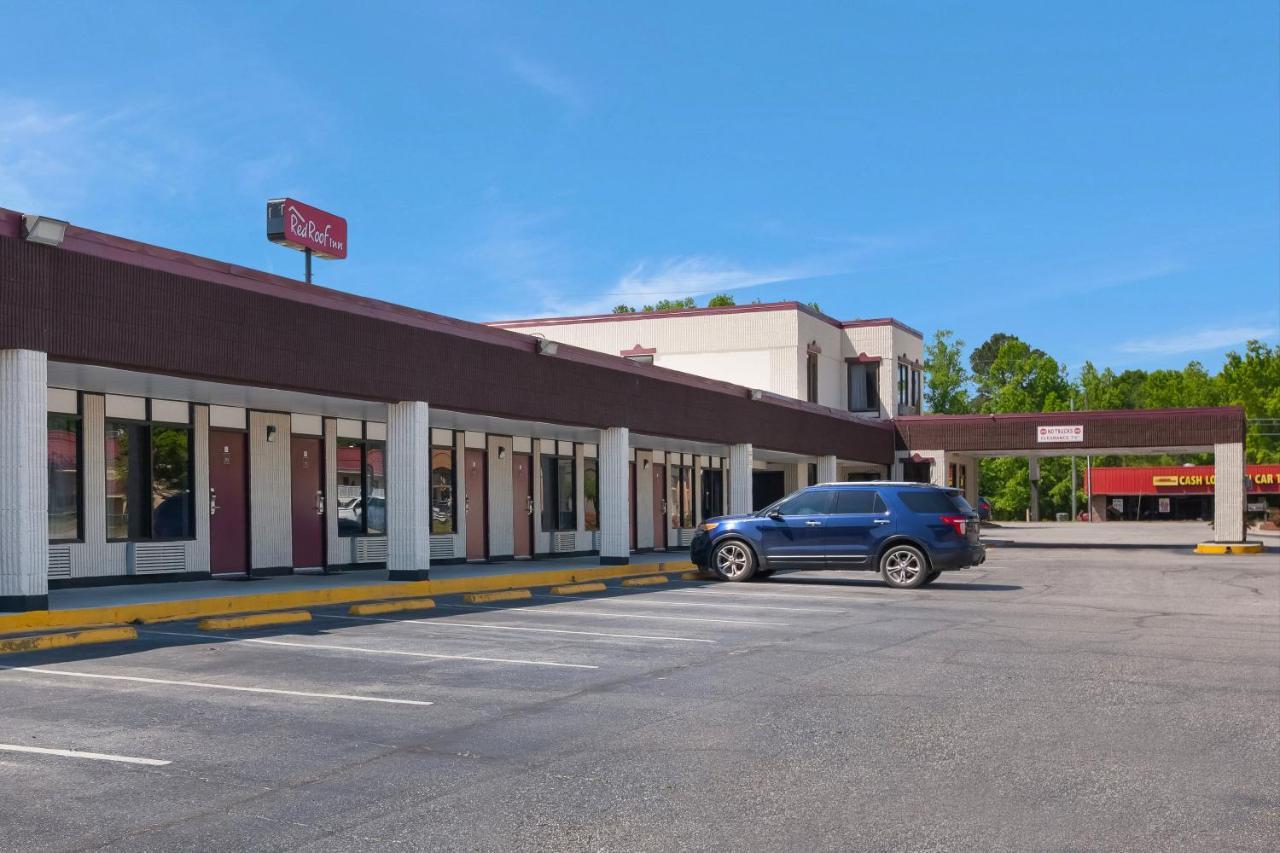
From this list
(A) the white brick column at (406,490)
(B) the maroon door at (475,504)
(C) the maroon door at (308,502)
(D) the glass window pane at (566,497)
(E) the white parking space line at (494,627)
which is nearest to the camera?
(E) the white parking space line at (494,627)

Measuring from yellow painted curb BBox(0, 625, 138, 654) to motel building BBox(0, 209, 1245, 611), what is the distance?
162 cm

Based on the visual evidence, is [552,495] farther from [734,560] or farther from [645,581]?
[734,560]

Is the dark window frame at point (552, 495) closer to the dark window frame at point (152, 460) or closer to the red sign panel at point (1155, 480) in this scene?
the dark window frame at point (152, 460)

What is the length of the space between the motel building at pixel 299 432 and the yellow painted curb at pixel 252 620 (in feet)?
6.56

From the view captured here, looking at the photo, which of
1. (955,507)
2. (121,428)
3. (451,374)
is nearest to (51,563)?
(121,428)

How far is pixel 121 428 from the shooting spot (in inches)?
776

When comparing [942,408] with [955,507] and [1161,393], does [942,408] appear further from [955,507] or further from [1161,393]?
[955,507]

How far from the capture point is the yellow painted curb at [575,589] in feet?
67.8

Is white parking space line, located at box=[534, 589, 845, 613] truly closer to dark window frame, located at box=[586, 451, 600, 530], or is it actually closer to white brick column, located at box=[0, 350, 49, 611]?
white brick column, located at box=[0, 350, 49, 611]

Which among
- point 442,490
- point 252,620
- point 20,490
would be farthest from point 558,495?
point 20,490

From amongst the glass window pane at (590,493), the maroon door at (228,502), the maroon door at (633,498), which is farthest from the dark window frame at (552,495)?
the maroon door at (228,502)

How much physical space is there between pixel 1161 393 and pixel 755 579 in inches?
3233

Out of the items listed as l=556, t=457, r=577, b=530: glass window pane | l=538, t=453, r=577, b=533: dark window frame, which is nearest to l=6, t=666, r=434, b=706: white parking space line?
l=538, t=453, r=577, b=533: dark window frame

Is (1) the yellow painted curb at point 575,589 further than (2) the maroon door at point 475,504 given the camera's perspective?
No
